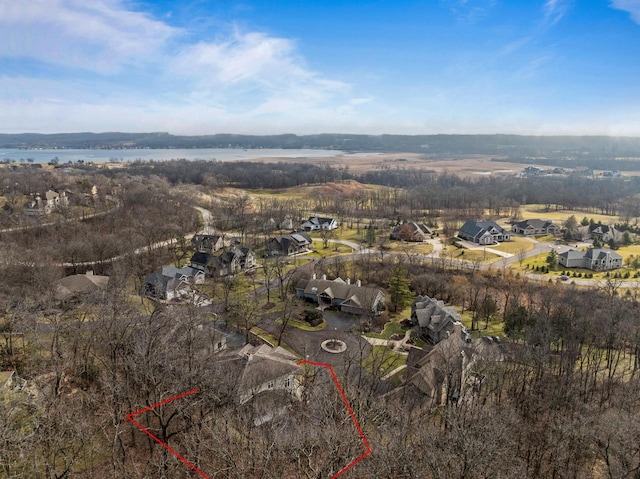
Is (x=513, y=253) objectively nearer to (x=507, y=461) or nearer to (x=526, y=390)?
(x=526, y=390)

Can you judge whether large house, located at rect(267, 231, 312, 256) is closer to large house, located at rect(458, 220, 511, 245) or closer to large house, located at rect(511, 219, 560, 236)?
large house, located at rect(458, 220, 511, 245)

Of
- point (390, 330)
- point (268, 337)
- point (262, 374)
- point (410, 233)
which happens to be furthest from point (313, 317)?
point (410, 233)

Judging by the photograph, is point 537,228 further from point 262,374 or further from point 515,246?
point 262,374

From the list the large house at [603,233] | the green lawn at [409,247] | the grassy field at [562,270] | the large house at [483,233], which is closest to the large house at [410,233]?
the green lawn at [409,247]

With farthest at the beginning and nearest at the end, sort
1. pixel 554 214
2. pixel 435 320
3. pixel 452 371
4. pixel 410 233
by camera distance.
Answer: pixel 554 214 < pixel 410 233 < pixel 435 320 < pixel 452 371

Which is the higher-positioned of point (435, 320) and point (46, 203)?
point (46, 203)
